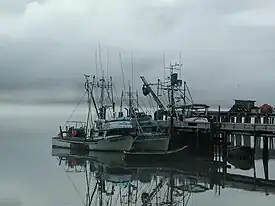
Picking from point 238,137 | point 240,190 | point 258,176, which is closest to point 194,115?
point 238,137

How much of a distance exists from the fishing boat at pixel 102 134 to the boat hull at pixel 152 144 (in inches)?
42.3

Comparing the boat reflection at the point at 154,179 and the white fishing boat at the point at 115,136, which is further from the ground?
the white fishing boat at the point at 115,136

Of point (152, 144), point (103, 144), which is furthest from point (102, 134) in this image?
point (152, 144)

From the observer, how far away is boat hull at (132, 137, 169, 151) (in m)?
44.5

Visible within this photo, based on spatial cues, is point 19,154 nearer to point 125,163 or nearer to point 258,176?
point 125,163

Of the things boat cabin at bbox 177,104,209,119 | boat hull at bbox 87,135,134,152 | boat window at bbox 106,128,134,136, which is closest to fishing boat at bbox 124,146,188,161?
boat hull at bbox 87,135,134,152

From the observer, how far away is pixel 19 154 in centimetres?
5459

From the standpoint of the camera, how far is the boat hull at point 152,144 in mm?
A: 44531

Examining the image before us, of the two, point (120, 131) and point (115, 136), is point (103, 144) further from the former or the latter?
point (120, 131)

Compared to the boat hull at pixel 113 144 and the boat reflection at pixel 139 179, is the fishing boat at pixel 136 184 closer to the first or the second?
the boat reflection at pixel 139 179

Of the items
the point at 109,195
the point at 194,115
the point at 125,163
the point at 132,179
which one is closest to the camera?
the point at 109,195

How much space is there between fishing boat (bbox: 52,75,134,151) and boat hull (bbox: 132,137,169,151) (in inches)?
42.3

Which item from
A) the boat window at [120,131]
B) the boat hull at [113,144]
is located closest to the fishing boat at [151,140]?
the boat window at [120,131]

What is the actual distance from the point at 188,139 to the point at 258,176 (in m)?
10.5
